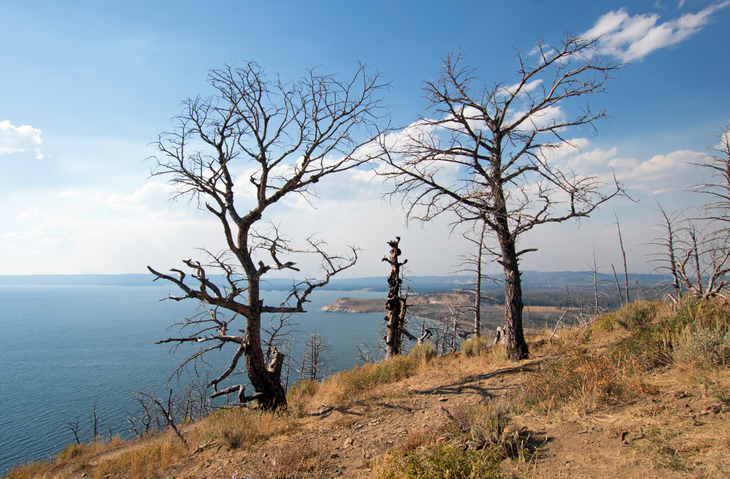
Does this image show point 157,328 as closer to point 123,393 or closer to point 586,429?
point 123,393

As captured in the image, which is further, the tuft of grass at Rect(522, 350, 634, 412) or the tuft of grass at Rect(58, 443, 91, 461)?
the tuft of grass at Rect(58, 443, 91, 461)

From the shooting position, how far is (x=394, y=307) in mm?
13008

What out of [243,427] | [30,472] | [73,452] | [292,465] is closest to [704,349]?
[292,465]

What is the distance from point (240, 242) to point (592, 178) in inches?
336

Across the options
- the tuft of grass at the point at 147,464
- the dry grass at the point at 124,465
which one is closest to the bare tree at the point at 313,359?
the dry grass at the point at 124,465

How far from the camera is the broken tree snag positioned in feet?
42.4

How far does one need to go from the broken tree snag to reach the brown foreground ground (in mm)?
4036

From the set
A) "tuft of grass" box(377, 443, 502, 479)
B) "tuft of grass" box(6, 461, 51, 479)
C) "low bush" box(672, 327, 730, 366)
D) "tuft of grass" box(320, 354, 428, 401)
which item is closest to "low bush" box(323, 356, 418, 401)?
"tuft of grass" box(320, 354, 428, 401)

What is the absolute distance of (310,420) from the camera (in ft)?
23.7

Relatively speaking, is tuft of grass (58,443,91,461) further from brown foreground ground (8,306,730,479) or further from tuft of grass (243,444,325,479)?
tuft of grass (243,444,325,479)

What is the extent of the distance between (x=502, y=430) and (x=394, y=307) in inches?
351

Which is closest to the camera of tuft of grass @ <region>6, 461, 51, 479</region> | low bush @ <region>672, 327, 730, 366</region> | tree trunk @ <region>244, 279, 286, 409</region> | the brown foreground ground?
the brown foreground ground

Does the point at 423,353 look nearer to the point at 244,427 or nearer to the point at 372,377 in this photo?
the point at 372,377

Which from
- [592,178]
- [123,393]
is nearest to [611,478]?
[592,178]
